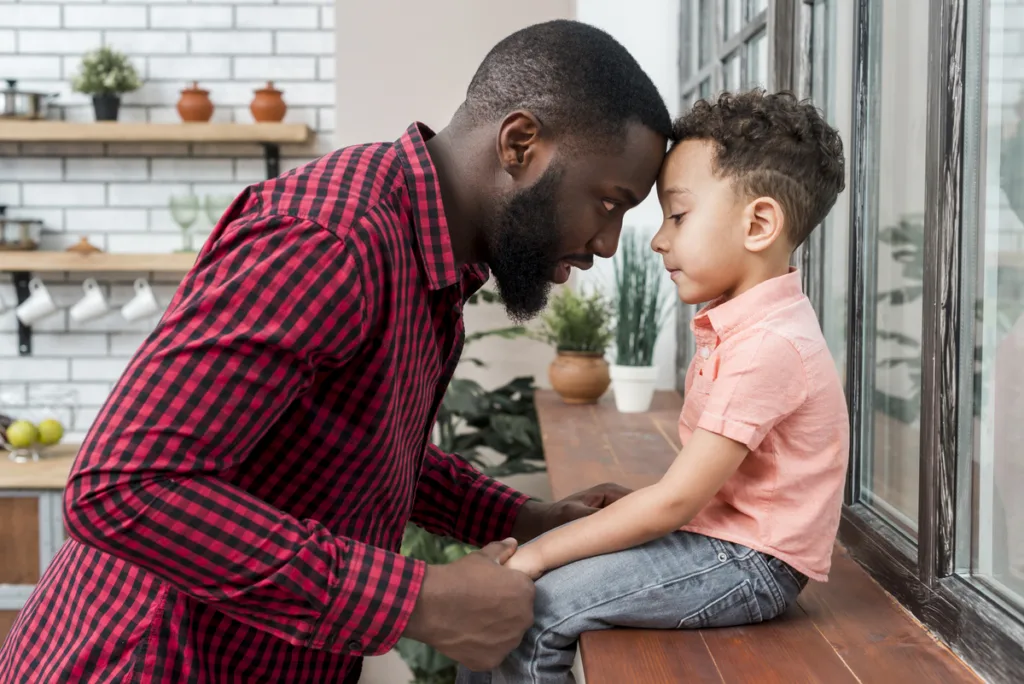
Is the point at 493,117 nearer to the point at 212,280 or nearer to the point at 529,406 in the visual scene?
the point at 212,280

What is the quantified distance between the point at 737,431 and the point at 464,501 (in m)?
0.46

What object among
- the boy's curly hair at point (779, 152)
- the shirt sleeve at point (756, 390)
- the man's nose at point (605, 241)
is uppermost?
the boy's curly hair at point (779, 152)

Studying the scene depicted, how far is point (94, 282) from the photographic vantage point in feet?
14.2

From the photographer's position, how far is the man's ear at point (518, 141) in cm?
113

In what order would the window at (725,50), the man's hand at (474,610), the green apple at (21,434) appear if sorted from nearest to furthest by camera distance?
1. the man's hand at (474,610)
2. the window at (725,50)
3. the green apple at (21,434)

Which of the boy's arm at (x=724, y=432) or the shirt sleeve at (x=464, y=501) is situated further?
the shirt sleeve at (x=464, y=501)

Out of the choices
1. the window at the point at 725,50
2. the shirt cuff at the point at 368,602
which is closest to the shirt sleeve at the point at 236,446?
the shirt cuff at the point at 368,602

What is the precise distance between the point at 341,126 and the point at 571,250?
111 inches

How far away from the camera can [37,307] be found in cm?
416

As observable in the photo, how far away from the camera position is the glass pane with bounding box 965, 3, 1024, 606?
3.56 ft

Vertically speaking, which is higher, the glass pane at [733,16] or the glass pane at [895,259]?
the glass pane at [733,16]

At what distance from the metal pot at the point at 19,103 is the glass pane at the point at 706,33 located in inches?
101

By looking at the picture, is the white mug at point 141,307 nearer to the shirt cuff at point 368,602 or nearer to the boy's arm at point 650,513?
the boy's arm at point 650,513

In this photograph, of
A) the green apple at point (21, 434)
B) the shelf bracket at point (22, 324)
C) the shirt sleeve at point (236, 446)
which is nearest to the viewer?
the shirt sleeve at point (236, 446)
